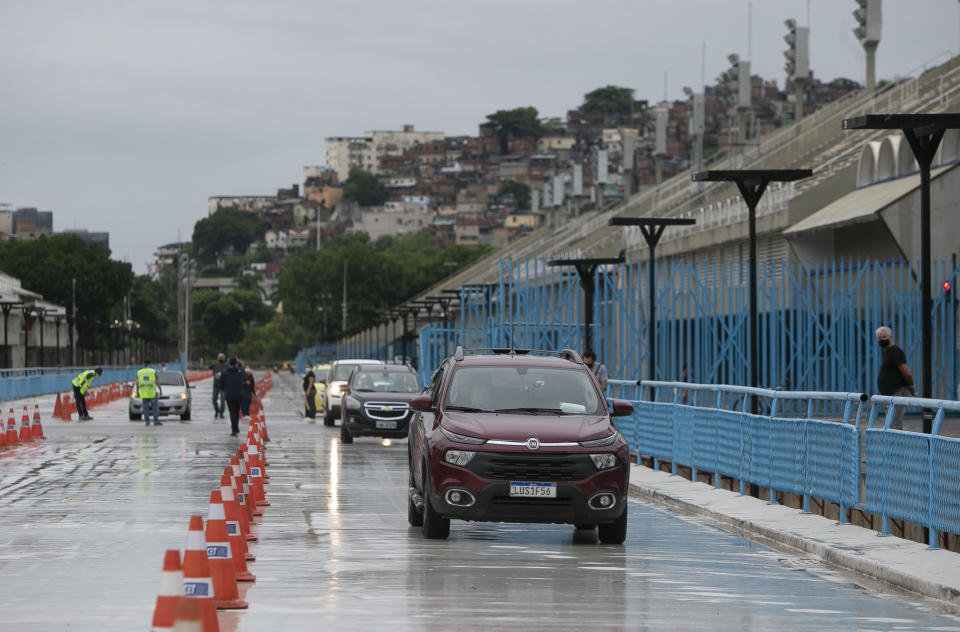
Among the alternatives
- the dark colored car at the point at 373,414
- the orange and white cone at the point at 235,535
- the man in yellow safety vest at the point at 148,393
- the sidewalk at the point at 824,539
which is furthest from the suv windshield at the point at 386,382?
the orange and white cone at the point at 235,535

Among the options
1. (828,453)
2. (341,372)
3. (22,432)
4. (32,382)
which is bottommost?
(22,432)

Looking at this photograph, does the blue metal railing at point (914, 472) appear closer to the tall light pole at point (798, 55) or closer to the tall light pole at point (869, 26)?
the tall light pole at point (869, 26)

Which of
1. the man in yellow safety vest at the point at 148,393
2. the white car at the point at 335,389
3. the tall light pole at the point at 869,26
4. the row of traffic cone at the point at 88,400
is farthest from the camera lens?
the tall light pole at the point at 869,26

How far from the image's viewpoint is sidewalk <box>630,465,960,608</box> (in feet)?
40.5

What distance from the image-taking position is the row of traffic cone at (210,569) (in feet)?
23.2

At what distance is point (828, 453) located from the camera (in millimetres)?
16406

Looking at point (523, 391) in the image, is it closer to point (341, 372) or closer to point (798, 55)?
point (341, 372)

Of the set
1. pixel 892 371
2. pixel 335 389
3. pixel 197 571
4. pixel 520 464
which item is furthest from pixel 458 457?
pixel 335 389

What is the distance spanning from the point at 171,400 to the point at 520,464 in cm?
3343

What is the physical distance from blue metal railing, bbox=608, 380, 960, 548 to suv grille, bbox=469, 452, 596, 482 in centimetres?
263

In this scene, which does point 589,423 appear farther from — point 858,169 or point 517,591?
point 858,169

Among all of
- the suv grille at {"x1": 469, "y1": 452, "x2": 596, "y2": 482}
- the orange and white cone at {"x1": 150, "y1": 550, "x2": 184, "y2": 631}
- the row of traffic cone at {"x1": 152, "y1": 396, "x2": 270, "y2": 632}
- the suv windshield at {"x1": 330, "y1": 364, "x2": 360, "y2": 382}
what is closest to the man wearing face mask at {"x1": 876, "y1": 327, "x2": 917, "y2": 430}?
the suv grille at {"x1": 469, "y1": 452, "x2": 596, "y2": 482}

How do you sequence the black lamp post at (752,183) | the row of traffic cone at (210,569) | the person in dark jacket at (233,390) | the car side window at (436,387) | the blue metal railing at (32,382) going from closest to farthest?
the row of traffic cone at (210,569), the car side window at (436,387), the black lamp post at (752,183), the person in dark jacket at (233,390), the blue metal railing at (32,382)

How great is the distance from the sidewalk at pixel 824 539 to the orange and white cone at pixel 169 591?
6242 millimetres
